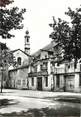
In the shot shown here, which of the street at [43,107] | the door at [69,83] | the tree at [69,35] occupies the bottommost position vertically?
the street at [43,107]

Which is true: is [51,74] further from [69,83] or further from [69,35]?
[69,35]

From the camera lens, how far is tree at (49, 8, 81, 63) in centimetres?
1357

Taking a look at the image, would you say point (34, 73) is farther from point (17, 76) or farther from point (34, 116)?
point (34, 116)

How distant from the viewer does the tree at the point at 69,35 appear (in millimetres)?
13570

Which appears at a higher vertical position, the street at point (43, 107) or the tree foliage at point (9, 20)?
the tree foliage at point (9, 20)

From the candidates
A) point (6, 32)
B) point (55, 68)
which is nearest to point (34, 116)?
point (6, 32)

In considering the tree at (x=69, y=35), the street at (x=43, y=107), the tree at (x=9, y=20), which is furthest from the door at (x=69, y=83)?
the tree at (x=9, y=20)

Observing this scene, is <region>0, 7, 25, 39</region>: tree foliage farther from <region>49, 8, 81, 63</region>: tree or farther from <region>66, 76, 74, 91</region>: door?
<region>66, 76, 74, 91</region>: door

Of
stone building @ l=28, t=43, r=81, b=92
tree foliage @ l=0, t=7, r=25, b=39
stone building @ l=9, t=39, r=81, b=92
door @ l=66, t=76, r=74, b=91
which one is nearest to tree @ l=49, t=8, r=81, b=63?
tree foliage @ l=0, t=7, r=25, b=39

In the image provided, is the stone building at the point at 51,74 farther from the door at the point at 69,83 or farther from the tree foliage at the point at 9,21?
the tree foliage at the point at 9,21

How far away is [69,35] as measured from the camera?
14.1 m

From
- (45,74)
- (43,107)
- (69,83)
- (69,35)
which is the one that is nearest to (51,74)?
(45,74)

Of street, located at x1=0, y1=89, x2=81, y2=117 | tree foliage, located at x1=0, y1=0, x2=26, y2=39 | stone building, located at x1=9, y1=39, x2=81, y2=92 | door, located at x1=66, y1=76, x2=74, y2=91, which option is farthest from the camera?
door, located at x1=66, y1=76, x2=74, y2=91

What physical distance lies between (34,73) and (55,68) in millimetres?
5795
